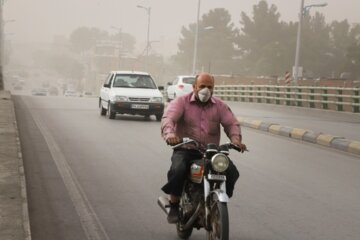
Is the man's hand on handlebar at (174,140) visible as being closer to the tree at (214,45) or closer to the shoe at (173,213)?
the shoe at (173,213)

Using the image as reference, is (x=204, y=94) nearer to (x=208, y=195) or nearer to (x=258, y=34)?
(x=208, y=195)

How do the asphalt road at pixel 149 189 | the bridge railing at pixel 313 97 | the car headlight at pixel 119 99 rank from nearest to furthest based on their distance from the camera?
the asphalt road at pixel 149 189 < the car headlight at pixel 119 99 < the bridge railing at pixel 313 97

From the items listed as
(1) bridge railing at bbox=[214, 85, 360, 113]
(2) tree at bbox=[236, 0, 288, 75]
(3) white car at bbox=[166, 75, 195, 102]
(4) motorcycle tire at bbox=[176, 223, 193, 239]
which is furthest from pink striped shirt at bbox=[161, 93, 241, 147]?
(2) tree at bbox=[236, 0, 288, 75]

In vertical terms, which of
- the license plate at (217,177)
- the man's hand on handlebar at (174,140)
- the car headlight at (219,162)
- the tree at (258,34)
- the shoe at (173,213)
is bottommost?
the shoe at (173,213)

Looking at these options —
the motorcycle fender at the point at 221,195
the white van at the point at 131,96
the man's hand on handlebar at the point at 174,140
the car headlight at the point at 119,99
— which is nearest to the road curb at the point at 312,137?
the white van at the point at 131,96

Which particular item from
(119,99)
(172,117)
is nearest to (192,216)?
(172,117)

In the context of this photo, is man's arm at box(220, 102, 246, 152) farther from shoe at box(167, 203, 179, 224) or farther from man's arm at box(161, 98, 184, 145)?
shoe at box(167, 203, 179, 224)

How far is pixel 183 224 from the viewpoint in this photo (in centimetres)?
588

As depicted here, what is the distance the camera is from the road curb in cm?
1468

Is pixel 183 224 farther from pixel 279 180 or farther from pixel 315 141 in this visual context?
pixel 315 141

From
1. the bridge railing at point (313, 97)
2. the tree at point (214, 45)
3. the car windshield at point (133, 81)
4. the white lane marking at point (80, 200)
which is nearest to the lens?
the white lane marking at point (80, 200)

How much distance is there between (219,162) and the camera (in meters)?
5.10

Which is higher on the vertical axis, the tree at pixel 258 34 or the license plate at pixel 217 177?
the tree at pixel 258 34

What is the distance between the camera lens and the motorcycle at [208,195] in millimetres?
5086
